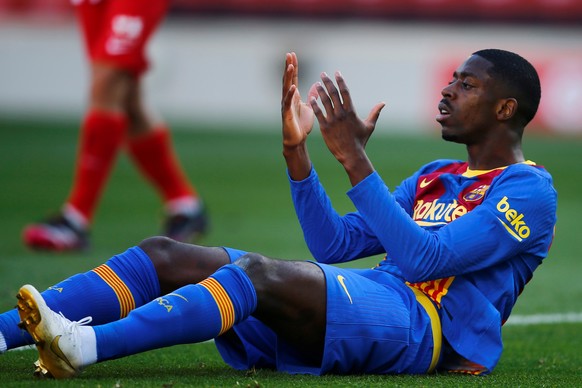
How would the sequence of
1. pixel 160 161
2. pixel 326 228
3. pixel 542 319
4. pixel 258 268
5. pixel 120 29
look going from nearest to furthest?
pixel 258 268 < pixel 326 228 < pixel 542 319 < pixel 120 29 < pixel 160 161

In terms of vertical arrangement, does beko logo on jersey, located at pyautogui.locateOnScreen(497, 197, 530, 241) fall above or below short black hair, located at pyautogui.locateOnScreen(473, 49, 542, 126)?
below

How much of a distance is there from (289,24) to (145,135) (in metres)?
→ 13.8

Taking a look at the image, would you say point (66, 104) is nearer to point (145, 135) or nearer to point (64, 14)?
point (64, 14)

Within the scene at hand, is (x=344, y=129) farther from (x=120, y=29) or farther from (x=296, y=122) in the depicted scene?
(x=120, y=29)

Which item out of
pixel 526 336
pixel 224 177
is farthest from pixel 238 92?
pixel 526 336

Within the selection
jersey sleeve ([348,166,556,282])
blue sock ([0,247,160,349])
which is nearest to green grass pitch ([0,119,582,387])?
blue sock ([0,247,160,349])

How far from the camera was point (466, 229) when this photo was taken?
3.53 metres

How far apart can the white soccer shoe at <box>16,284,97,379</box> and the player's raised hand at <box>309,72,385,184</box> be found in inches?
37.3

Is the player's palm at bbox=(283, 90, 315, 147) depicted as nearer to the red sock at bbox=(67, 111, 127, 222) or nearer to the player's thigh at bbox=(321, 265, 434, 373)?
the player's thigh at bbox=(321, 265, 434, 373)

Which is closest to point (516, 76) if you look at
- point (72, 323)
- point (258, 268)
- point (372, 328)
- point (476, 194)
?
point (476, 194)

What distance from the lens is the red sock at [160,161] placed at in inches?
301

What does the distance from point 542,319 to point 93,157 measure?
10.4 ft

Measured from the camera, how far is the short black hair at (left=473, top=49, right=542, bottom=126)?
3.83 metres

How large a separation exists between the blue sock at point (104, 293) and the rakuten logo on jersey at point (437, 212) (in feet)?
3.10
